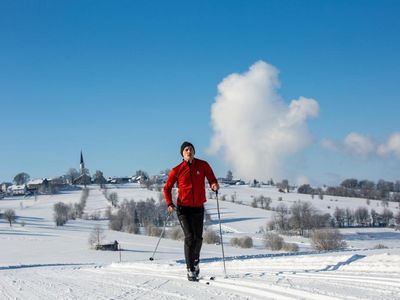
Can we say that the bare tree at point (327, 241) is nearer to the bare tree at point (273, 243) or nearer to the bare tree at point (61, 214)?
the bare tree at point (273, 243)

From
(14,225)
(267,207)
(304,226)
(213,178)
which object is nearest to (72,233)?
(14,225)

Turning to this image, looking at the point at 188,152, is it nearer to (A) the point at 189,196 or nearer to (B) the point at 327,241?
(A) the point at 189,196

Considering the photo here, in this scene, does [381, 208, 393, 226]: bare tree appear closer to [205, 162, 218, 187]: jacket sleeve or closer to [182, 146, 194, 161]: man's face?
[205, 162, 218, 187]: jacket sleeve

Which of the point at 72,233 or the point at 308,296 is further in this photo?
the point at 72,233

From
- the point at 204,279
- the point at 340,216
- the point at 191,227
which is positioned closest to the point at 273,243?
the point at 340,216

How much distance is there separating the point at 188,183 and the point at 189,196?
0.70ft

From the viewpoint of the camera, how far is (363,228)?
11475 centimetres

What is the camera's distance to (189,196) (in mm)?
7977

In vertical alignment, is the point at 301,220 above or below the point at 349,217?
above

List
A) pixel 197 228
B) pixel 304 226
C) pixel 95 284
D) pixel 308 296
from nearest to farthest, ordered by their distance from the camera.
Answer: pixel 308 296
pixel 95 284
pixel 197 228
pixel 304 226

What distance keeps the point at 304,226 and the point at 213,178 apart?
344ft

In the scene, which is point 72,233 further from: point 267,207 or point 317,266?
point 317,266

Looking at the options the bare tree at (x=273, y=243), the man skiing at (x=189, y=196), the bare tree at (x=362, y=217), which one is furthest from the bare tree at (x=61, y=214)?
the man skiing at (x=189, y=196)

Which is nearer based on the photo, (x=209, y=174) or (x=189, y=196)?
(x=189, y=196)
